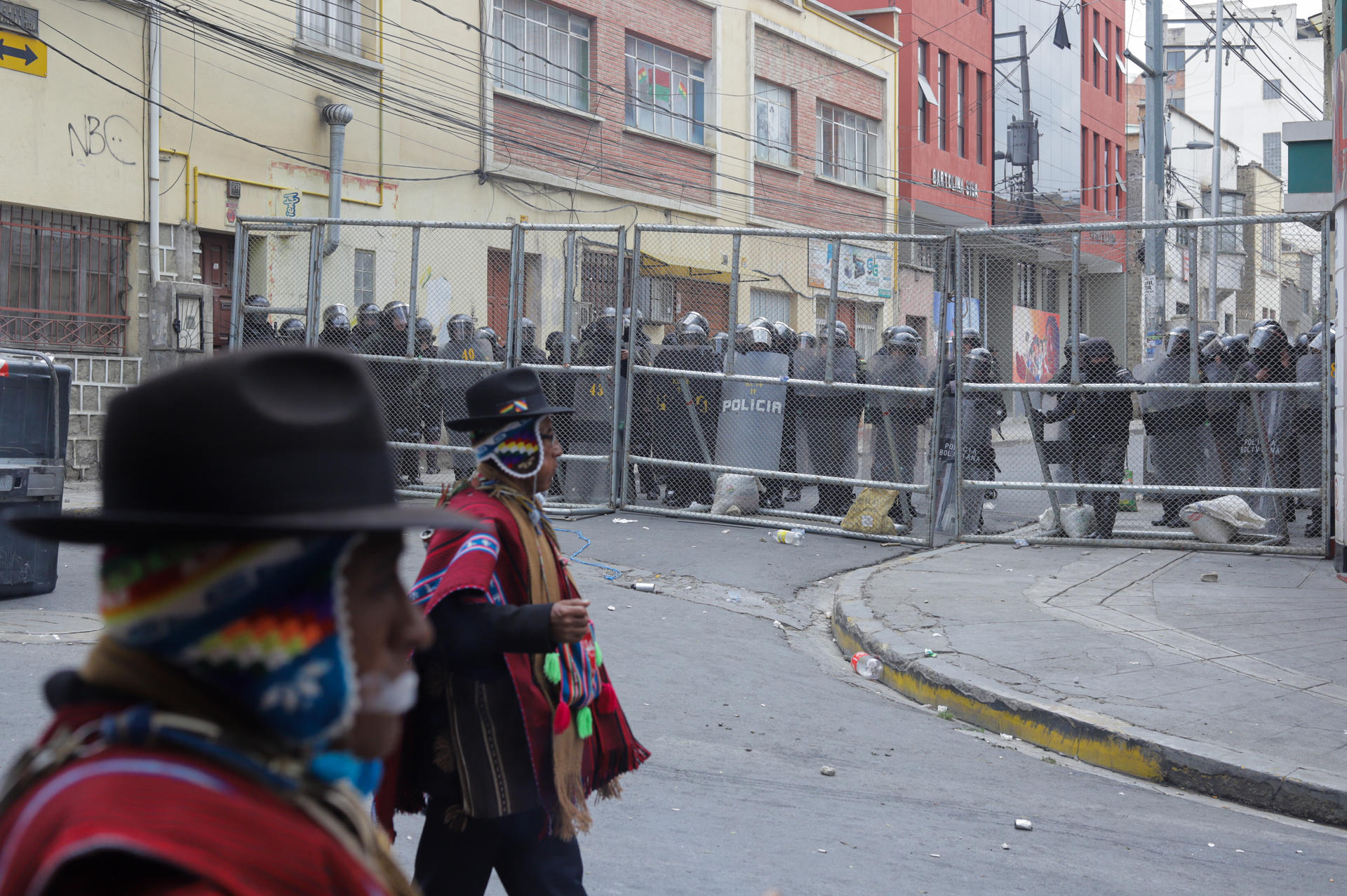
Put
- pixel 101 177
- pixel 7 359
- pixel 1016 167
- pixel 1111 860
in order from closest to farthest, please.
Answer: pixel 1111 860 < pixel 7 359 < pixel 101 177 < pixel 1016 167

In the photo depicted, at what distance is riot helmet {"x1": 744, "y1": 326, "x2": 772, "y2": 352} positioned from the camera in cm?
1285

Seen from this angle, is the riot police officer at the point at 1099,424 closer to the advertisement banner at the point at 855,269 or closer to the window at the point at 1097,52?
the advertisement banner at the point at 855,269

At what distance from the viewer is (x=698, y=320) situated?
44.7 ft

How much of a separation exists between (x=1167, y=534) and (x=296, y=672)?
11.7m

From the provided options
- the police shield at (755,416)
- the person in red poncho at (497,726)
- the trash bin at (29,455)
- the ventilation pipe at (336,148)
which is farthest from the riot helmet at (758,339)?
the person in red poncho at (497,726)

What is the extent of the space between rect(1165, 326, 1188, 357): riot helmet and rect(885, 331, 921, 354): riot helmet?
2.35m

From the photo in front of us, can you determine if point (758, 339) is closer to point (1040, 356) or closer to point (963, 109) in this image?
point (1040, 356)

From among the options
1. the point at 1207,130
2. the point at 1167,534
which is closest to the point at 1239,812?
the point at 1167,534

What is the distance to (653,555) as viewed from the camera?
10.9 metres

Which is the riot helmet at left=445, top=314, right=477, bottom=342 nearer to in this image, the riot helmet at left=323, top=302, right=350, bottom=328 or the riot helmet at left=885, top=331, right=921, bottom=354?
the riot helmet at left=323, top=302, right=350, bottom=328

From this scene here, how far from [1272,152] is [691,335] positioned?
2743 inches

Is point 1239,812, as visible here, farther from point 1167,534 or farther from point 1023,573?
point 1167,534

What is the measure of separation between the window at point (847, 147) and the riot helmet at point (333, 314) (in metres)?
17.9

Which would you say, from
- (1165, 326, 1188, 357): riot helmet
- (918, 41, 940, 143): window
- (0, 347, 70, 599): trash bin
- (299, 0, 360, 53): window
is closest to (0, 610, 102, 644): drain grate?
(0, 347, 70, 599): trash bin
